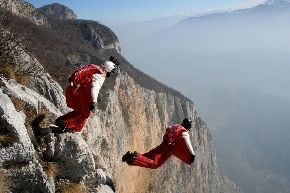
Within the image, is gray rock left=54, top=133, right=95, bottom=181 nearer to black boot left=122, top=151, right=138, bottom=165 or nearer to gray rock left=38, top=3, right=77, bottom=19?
black boot left=122, top=151, right=138, bottom=165

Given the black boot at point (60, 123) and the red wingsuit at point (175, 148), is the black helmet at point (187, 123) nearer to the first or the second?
the red wingsuit at point (175, 148)

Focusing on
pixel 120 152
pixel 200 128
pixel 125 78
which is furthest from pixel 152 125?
pixel 200 128

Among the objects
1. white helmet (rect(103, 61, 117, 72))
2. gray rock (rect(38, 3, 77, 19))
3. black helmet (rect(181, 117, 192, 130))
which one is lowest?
black helmet (rect(181, 117, 192, 130))

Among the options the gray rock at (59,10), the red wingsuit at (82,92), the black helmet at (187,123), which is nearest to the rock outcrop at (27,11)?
the gray rock at (59,10)

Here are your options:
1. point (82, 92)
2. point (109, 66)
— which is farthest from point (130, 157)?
point (109, 66)

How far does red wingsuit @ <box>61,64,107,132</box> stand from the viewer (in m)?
11.9

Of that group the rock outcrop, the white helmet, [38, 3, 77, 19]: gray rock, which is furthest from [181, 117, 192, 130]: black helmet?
[38, 3, 77, 19]: gray rock

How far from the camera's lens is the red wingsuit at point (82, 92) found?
11875 millimetres

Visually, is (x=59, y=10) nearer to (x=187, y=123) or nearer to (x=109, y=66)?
(x=187, y=123)

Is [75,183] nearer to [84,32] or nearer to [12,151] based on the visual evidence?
[12,151]

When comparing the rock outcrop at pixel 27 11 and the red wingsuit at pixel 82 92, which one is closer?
the red wingsuit at pixel 82 92

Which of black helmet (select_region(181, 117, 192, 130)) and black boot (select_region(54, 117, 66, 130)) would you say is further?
black helmet (select_region(181, 117, 192, 130))

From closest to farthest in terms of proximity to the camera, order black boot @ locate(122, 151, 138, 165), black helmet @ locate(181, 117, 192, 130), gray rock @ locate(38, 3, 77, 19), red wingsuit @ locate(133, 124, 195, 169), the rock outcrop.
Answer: black boot @ locate(122, 151, 138, 165) → red wingsuit @ locate(133, 124, 195, 169) → black helmet @ locate(181, 117, 192, 130) → the rock outcrop → gray rock @ locate(38, 3, 77, 19)

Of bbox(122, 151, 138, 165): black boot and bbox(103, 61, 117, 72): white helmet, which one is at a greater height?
bbox(103, 61, 117, 72): white helmet
